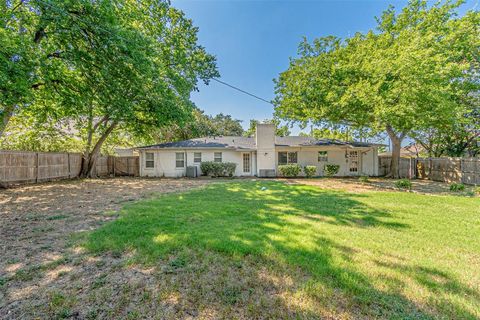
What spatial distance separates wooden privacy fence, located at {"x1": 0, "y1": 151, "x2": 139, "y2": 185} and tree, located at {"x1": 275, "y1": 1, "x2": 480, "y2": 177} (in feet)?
45.6

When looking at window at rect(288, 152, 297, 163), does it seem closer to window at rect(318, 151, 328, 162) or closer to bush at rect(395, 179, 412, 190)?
window at rect(318, 151, 328, 162)

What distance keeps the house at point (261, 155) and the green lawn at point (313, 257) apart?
447 inches

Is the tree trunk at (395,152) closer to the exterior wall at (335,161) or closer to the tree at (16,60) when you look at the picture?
the exterior wall at (335,161)

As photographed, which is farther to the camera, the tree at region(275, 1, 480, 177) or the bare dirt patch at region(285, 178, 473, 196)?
the tree at region(275, 1, 480, 177)

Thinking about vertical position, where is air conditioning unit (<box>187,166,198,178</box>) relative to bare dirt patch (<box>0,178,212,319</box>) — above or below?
above

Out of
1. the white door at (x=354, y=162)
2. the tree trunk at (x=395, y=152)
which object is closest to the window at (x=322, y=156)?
the white door at (x=354, y=162)

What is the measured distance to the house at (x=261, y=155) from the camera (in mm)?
17281

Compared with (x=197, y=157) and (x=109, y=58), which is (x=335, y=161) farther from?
(x=109, y=58)

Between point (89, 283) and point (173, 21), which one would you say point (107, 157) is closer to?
point (173, 21)

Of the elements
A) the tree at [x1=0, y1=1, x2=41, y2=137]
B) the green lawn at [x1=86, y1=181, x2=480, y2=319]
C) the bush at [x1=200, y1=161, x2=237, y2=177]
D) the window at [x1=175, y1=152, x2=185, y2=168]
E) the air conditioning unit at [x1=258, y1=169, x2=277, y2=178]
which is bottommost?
the green lawn at [x1=86, y1=181, x2=480, y2=319]

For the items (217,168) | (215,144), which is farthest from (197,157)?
(217,168)

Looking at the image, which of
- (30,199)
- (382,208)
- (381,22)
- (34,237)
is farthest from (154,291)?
(381,22)

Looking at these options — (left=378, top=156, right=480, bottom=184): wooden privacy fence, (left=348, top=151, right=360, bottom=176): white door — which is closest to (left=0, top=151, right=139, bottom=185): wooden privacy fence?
(left=348, top=151, right=360, bottom=176): white door

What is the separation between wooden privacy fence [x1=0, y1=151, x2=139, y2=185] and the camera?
433 inches
